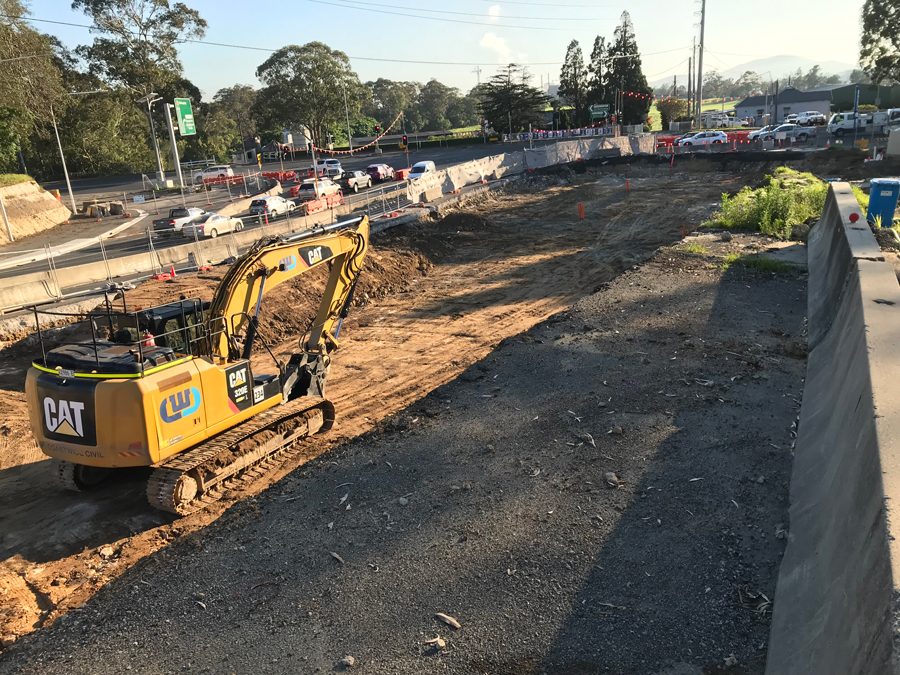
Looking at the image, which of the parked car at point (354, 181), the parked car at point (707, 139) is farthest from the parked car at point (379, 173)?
the parked car at point (707, 139)

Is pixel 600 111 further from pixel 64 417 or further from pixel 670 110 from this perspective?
pixel 64 417

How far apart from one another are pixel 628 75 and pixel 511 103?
14.8 metres

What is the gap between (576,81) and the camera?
83.1m

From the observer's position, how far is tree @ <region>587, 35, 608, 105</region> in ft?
266

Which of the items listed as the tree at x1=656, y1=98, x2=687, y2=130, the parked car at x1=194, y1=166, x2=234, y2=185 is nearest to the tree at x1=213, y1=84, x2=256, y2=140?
the parked car at x1=194, y1=166, x2=234, y2=185

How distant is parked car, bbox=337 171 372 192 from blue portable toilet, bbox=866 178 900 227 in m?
33.5

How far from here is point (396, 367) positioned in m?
14.5

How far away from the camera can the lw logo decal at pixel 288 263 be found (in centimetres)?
1006

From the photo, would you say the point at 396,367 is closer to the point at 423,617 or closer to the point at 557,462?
the point at 557,462

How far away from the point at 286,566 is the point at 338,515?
99 centimetres

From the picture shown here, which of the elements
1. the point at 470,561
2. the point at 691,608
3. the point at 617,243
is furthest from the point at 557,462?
the point at 617,243

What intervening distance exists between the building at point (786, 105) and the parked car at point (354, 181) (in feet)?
199

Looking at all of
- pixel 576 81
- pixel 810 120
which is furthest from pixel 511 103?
pixel 810 120

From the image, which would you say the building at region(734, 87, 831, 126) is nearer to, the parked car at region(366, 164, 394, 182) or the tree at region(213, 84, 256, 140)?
the parked car at region(366, 164, 394, 182)
